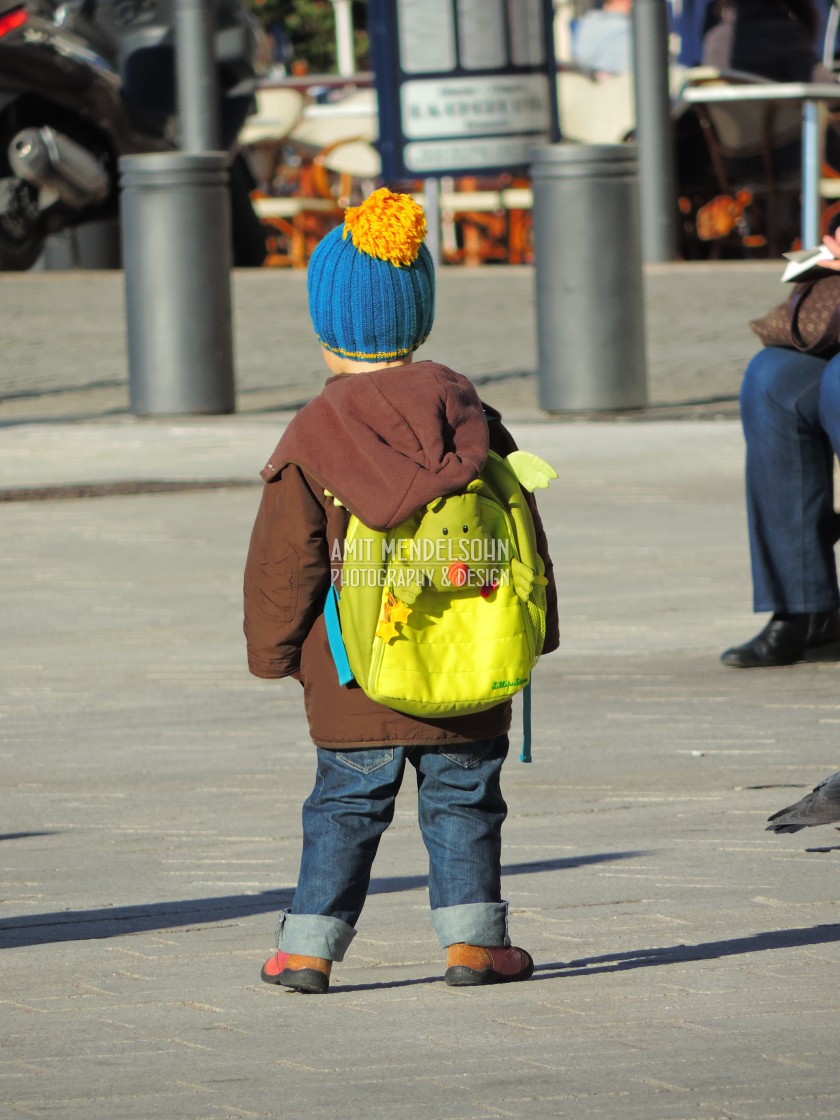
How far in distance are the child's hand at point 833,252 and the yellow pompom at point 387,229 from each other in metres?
2.97

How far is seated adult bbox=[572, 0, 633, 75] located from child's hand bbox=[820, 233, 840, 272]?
646 inches

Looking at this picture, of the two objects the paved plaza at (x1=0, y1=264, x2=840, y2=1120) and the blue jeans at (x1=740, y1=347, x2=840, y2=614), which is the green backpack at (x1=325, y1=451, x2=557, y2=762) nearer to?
the paved plaza at (x1=0, y1=264, x2=840, y2=1120)

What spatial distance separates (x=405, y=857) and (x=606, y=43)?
19113 mm

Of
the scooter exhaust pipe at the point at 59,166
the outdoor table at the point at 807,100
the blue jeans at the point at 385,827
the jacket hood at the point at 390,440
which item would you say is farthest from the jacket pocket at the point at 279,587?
the scooter exhaust pipe at the point at 59,166

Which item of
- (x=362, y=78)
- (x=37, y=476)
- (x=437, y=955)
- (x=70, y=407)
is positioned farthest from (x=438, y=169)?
(x=437, y=955)

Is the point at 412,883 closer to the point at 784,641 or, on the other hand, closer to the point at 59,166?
the point at 784,641

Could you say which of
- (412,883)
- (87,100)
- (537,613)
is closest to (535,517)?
(537,613)

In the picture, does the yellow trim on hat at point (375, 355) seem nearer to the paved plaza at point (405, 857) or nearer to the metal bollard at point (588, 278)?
the paved plaza at point (405, 857)

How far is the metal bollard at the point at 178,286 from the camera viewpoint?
13531 millimetres

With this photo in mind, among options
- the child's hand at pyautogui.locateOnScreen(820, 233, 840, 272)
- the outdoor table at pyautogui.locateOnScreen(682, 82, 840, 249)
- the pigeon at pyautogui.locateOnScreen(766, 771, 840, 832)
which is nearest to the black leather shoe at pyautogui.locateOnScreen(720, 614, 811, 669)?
the child's hand at pyautogui.locateOnScreen(820, 233, 840, 272)

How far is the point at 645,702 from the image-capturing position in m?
6.50

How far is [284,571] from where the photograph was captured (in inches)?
150

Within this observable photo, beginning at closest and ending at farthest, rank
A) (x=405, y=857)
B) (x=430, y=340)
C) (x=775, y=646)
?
(x=405, y=857)
(x=775, y=646)
(x=430, y=340)

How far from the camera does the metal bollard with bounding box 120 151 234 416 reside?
13.5 meters
